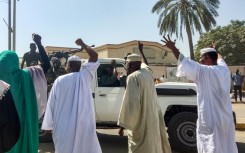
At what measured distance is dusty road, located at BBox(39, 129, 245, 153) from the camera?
7.91m

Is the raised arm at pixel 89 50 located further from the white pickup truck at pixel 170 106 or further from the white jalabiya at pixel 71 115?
the white pickup truck at pixel 170 106

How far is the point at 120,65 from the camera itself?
8352 millimetres

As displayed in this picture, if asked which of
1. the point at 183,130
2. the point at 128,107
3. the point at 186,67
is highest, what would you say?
the point at 186,67

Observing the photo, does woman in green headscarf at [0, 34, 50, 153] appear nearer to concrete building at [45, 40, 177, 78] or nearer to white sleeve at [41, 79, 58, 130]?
white sleeve at [41, 79, 58, 130]

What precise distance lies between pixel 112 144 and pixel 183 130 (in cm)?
171

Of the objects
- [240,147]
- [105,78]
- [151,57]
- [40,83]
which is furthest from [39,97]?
[151,57]

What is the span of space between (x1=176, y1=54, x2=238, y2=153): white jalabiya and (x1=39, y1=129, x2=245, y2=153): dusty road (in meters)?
3.32

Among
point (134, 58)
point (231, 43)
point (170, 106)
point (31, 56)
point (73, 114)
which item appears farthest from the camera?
point (231, 43)

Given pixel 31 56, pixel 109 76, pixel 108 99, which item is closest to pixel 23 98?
pixel 108 99

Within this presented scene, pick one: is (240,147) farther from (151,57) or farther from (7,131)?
(151,57)

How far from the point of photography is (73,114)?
15.3 feet

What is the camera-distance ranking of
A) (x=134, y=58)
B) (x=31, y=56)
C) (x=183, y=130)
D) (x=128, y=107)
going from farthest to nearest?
(x=31, y=56) → (x=183, y=130) → (x=134, y=58) → (x=128, y=107)

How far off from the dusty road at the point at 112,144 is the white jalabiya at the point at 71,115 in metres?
3.14

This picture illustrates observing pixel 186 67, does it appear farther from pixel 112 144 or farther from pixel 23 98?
pixel 112 144
